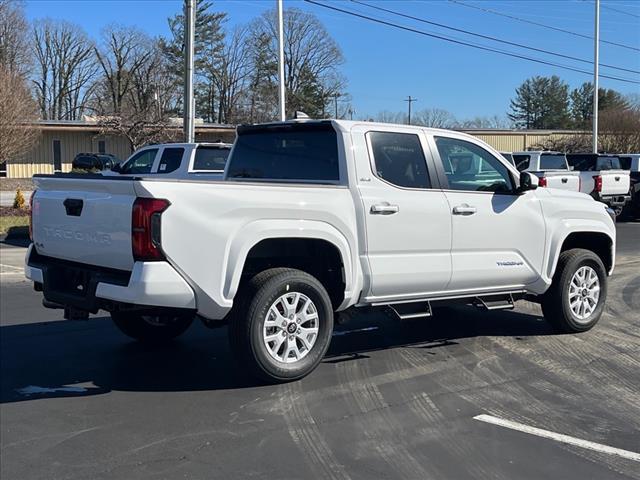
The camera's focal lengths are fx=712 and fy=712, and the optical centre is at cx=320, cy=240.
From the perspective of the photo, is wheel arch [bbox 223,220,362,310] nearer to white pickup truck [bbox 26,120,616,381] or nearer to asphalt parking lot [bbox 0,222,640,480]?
white pickup truck [bbox 26,120,616,381]

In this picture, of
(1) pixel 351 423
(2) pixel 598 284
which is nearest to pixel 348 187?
(1) pixel 351 423

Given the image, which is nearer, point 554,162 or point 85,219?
point 85,219

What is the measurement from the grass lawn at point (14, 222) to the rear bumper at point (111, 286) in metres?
11.8

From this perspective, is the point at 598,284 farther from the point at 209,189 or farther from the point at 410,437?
the point at 209,189

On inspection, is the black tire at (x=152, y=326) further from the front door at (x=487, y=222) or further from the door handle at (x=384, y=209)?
the front door at (x=487, y=222)

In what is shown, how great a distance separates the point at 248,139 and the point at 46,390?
286cm

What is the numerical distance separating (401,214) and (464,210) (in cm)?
73

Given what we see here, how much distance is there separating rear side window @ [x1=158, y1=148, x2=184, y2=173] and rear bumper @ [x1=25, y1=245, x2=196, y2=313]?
863 centimetres

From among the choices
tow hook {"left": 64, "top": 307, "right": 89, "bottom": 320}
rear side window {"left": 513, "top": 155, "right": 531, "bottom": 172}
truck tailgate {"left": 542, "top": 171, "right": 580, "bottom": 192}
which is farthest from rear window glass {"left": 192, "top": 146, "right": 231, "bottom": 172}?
rear side window {"left": 513, "top": 155, "right": 531, "bottom": 172}

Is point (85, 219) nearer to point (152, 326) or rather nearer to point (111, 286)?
point (111, 286)

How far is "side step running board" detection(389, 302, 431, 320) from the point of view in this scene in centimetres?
605

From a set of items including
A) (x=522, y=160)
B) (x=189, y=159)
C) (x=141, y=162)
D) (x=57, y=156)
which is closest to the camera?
(x=189, y=159)

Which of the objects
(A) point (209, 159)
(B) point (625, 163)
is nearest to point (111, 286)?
(A) point (209, 159)

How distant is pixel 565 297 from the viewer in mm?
7203
